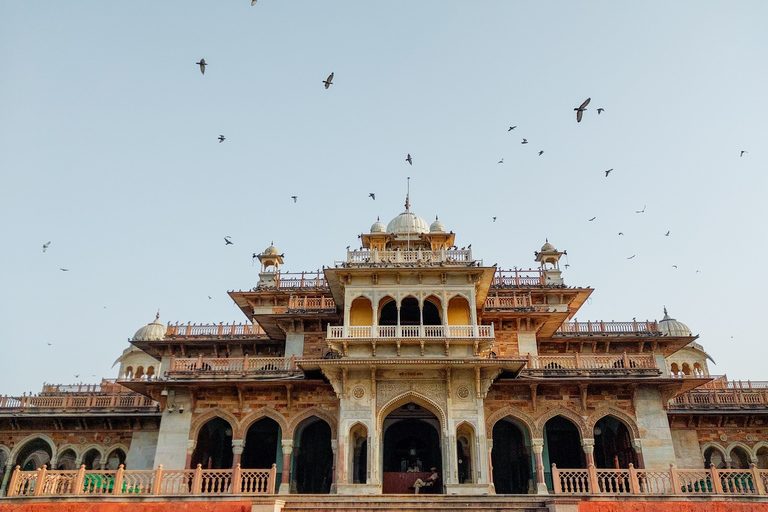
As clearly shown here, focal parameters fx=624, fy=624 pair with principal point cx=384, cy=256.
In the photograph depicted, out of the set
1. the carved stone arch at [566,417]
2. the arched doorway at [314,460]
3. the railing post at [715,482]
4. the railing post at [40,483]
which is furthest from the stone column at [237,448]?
the railing post at [715,482]

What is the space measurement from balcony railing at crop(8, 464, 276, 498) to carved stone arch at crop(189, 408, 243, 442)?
10.4 feet

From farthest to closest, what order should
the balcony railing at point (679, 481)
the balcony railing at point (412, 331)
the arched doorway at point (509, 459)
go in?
the arched doorway at point (509, 459) → the balcony railing at point (412, 331) → the balcony railing at point (679, 481)

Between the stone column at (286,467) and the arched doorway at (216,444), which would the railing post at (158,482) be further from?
the arched doorway at (216,444)

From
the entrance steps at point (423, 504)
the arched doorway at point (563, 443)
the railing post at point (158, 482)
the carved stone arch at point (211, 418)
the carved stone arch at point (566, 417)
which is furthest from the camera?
the arched doorway at point (563, 443)

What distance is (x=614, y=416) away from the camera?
22688mm

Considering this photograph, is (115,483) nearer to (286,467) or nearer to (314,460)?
(286,467)

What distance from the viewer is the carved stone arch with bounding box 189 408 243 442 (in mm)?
22859

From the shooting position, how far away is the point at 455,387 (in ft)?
72.2

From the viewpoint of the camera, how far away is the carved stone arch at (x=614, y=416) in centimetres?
2236

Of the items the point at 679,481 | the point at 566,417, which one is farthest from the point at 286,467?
the point at 679,481

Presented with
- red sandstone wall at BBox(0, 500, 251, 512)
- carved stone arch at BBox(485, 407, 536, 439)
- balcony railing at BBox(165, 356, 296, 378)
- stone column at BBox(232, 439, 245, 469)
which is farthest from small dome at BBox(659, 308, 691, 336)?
red sandstone wall at BBox(0, 500, 251, 512)

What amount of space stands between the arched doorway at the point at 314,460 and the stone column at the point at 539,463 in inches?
314

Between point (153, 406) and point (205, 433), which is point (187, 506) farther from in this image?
point (153, 406)

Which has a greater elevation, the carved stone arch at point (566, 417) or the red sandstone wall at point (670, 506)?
the carved stone arch at point (566, 417)
